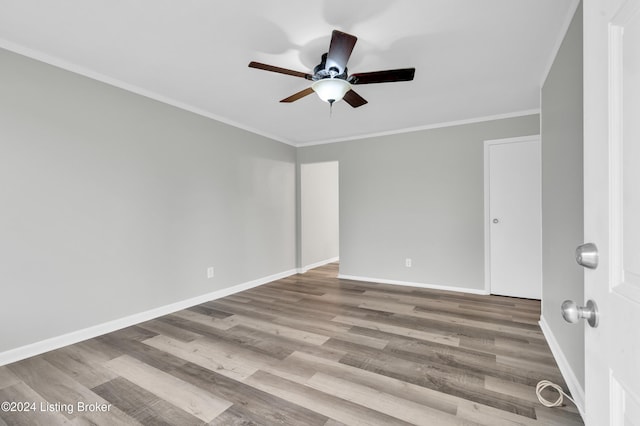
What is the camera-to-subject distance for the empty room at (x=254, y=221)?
153cm

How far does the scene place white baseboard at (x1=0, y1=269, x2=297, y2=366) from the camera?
7.12 feet

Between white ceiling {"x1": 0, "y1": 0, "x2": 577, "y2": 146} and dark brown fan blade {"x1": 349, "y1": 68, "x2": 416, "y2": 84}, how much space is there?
0.27 metres

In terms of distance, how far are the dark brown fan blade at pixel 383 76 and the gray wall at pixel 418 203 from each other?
221 cm

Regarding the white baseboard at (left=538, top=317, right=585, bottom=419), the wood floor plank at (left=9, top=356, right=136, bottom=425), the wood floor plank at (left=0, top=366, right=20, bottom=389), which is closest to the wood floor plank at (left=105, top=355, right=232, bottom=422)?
the wood floor plank at (left=9, top=356, right=136, bottom=425)

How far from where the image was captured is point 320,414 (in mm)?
1604

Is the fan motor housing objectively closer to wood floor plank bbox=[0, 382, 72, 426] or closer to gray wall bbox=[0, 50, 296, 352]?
gray wall bbox=[0, 50, 296, 352]

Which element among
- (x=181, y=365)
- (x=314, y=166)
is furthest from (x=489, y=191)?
(x=181, y=365)

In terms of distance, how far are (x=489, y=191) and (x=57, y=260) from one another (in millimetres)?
4571

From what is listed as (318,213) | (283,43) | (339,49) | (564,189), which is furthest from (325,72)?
(318,213)

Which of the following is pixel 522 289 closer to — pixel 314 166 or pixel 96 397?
pixel 314 166

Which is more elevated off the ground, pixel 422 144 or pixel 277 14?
pixel 277 14

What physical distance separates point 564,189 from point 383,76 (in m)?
1.43
